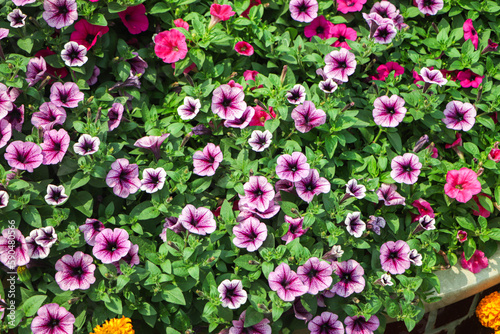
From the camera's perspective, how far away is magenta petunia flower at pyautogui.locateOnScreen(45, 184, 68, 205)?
2.38m

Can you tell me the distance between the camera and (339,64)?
2.88 metres

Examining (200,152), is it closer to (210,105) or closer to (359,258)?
(210,105)

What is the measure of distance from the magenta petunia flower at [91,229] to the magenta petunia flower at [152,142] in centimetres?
44

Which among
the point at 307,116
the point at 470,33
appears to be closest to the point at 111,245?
the point at 307,116

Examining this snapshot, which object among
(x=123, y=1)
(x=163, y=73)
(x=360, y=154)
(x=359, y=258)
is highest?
(x=123, y=1)

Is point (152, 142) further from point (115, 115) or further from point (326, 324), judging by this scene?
point (326, 324)

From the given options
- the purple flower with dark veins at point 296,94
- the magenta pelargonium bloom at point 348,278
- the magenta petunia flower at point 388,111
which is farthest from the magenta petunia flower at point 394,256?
the purple flower with dark veins at point 296,94

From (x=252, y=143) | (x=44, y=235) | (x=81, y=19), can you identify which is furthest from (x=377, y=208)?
(x=81, y=19)

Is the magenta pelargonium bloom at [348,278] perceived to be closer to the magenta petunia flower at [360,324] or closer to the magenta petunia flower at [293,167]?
the magenta petunia flower at [360,324]

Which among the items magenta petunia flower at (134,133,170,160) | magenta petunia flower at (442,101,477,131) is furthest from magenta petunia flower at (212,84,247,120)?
magenta petunia flower at (442,101,477,131)

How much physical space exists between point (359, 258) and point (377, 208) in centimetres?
31

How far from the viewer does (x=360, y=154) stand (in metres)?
2.97

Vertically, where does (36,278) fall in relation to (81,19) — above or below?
below

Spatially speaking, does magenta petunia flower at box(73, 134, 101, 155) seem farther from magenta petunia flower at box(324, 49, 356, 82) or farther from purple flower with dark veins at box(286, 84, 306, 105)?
magenta petunia flower at box(324, 49, 356, 82)
